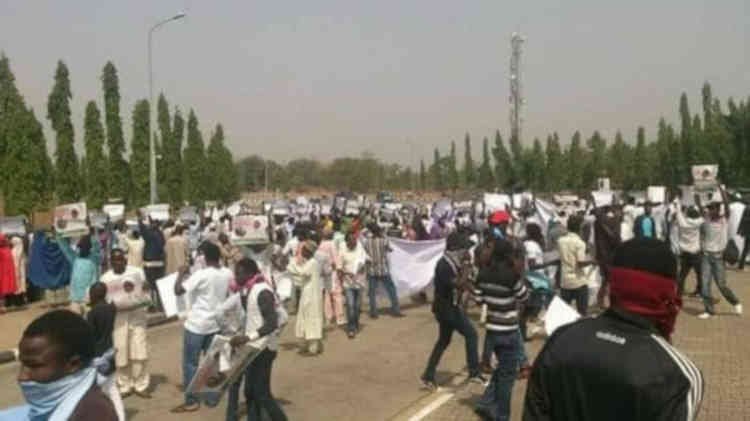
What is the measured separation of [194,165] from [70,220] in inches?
1500

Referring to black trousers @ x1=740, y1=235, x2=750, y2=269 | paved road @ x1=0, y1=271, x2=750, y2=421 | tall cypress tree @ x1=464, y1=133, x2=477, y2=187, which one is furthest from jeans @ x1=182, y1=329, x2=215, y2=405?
tall cypress tree @ x1=464, y1=133, x2=477, y2=187

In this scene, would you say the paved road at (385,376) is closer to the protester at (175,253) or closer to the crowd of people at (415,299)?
the crowd of people at (415,299)

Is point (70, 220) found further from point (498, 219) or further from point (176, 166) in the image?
point (176, 166)

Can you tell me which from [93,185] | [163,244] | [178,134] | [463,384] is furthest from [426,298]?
[178,134]

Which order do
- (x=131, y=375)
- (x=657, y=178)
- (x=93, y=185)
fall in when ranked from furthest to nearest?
(x=657, y=178)
(x=93, y=185)
(x=131, y=375)

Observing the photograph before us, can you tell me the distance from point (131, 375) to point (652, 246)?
26.0ft

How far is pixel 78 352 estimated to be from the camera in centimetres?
316

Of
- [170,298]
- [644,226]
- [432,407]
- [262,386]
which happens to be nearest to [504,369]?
[432,407]

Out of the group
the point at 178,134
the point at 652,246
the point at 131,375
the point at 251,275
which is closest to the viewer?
the point at 652,246

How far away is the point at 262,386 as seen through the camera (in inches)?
297

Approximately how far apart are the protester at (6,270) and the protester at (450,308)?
10329 mm

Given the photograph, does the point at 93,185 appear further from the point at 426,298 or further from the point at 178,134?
the point at 426,298

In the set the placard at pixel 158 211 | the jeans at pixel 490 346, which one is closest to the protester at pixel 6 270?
the placard at pixel 158 211

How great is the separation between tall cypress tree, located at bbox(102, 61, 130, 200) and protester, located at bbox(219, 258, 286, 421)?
3857cm
